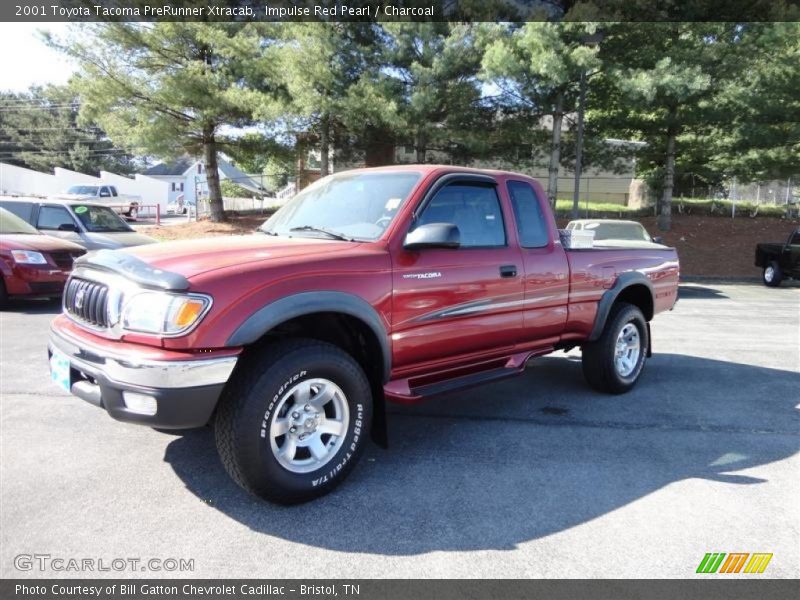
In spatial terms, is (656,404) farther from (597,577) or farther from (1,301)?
(1,301)

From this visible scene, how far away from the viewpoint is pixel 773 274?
52.6 feet

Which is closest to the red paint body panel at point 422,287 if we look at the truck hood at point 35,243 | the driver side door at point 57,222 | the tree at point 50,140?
the truck hood at point 35,243

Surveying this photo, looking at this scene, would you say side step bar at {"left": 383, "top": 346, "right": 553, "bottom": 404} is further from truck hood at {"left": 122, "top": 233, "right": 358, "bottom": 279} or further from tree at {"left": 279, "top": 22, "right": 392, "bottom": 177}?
tree at {"left": 279, "top": 22, "right": 392, "bottom": 177}

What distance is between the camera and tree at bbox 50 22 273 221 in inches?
701

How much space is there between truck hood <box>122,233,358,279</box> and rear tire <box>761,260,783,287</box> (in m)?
16.3

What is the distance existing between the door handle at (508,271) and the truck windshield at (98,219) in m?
9.45

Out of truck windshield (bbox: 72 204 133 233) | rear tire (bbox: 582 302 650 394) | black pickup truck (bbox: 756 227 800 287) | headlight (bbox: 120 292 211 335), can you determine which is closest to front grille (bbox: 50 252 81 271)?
truck windshield (bbox: 72 204 133 233)

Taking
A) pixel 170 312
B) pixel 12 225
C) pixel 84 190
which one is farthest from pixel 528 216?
pixel 84 190

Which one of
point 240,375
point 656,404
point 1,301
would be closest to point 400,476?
point 240,375

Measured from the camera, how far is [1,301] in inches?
346

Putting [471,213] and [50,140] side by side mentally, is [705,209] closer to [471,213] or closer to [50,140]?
[471,213]

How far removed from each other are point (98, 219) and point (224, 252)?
30.9 ft

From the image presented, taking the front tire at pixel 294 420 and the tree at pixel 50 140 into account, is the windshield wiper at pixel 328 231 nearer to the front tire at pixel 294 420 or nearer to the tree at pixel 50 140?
the front tire at pixel 294 420
